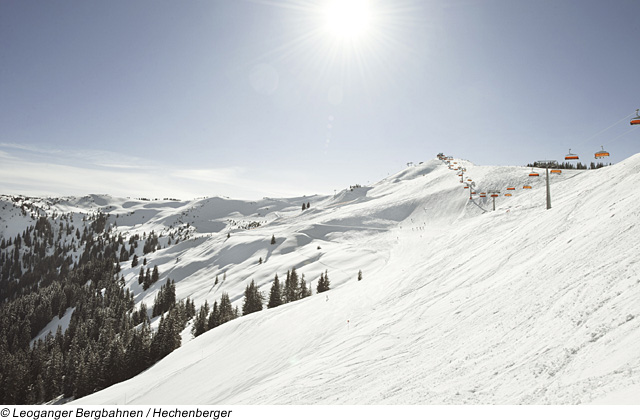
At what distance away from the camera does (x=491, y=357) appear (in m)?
7.04

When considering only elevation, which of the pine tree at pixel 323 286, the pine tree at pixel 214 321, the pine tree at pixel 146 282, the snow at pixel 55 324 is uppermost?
the pine tree at pixel 323 286

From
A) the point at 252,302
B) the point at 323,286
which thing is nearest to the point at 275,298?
the point at 252,302

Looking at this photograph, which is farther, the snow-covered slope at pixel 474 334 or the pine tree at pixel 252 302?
the pine tree at pixel 252 302

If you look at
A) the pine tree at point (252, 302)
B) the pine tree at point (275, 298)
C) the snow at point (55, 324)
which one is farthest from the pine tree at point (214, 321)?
the snow at point (55, 324)

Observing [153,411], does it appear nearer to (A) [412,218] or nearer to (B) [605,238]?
(B) [605,238]

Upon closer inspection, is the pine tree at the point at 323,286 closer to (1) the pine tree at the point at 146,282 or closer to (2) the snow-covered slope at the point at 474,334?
(2) the snow-covered slope at the point at 474,334

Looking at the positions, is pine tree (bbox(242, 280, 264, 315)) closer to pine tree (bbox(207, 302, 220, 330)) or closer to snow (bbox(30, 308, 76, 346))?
pine tree (bbox(207, 302, 220, 330))

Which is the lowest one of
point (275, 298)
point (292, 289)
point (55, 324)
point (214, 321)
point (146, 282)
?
point (55, 324)

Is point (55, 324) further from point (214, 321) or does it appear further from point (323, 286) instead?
point (323, 286)

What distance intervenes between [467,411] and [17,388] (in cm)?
8569

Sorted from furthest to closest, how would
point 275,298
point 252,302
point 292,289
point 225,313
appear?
point 252,302
point 292,289
point 275,298
point 225,313

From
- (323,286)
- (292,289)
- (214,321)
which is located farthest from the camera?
(292,289)

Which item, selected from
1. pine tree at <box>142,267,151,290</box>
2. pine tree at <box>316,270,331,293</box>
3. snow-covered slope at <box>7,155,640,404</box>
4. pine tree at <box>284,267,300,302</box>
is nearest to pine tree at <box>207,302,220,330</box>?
pine tree at <box>284,267,300,302</box>

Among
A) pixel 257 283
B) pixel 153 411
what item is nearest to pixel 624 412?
pixel 153 411
